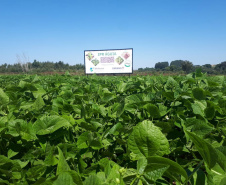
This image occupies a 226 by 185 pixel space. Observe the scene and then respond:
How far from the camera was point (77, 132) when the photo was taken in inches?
46.4

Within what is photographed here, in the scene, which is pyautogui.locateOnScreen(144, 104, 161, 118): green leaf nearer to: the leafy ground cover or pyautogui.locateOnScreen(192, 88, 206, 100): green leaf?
the leafy ground cover

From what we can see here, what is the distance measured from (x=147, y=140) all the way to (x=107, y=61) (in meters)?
29.1

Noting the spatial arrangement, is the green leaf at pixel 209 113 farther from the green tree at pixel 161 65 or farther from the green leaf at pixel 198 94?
the green tree at pixel 161 65

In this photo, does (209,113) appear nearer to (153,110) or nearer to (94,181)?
(153,110)

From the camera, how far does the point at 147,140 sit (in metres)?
0.70

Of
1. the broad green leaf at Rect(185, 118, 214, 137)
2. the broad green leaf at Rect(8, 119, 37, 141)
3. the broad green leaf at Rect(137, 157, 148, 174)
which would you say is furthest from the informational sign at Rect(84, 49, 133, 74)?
the broad green leaf at Rect(137, 157, 148, 174)

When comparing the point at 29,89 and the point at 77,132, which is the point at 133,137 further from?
the point at 29,89

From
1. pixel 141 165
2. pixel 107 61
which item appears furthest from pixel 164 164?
pixel 107 61

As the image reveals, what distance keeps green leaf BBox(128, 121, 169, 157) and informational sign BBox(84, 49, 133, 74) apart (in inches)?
1099

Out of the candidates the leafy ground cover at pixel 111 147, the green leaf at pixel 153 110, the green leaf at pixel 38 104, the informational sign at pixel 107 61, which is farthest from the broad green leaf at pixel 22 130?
the informational sign at pixel 107 61

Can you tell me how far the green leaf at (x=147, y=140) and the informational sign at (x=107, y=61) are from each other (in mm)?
27917

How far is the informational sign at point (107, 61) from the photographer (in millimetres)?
28547

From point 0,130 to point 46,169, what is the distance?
28 centimetres

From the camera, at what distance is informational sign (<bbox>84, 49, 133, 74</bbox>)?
2855 centimetres
